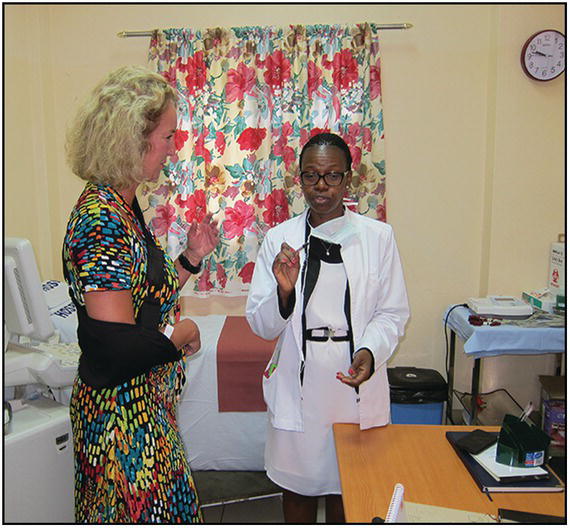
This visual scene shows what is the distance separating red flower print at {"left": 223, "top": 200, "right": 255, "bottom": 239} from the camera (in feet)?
10.6

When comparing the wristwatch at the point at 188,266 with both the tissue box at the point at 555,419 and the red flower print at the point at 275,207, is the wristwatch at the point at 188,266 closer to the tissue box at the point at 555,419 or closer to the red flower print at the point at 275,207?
the red flower print at the point at 275,207

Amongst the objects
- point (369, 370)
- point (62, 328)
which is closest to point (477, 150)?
point (369, 370)

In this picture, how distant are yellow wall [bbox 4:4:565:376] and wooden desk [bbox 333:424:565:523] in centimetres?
195

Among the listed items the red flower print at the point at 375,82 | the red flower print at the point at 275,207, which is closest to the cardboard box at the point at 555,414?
the red flower print at the point at 275,207

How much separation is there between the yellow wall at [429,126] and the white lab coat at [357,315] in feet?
5.79

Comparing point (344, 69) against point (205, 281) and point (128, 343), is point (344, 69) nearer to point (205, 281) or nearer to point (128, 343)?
point (205, 281)

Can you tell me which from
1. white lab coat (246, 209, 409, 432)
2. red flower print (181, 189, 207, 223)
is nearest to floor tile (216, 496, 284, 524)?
white lab coat (246, 209, 409, 432)

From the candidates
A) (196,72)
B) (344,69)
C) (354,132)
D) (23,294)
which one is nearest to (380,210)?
(354,132)

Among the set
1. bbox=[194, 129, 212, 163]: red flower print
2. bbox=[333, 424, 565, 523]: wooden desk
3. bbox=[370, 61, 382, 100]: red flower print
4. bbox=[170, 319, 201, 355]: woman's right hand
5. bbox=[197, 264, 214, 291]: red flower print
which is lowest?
bbox=[333, 424, 565, 523]: wooden desk

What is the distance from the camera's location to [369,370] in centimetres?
145

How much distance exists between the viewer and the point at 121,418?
1.17 metres

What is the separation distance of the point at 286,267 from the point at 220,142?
195cm

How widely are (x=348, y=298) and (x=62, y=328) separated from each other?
1.39m

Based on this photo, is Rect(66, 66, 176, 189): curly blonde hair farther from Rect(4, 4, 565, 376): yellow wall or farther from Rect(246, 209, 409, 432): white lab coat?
Rect(4, 4, 565, 376): yellow wall
